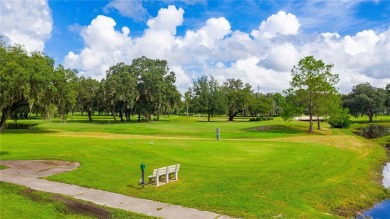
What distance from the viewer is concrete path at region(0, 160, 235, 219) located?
38.1ft

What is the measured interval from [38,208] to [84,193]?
232cm

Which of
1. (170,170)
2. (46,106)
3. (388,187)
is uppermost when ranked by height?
(46,106)

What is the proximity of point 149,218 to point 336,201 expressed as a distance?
346 inches

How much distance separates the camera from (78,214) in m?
11.2

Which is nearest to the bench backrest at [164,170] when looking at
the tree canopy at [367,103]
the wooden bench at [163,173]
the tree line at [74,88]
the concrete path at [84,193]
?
the wooden bench at [163,173]

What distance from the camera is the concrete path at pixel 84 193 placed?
38.1 feet

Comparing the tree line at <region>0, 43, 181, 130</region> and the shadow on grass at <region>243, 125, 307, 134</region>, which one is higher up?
the tree line at <region>0, 43, 181, 130</region>

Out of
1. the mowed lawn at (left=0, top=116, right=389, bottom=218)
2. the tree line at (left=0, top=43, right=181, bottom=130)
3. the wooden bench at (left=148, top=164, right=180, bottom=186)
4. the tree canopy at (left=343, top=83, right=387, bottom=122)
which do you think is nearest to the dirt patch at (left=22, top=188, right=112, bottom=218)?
the mowed lawn at (left=0, top=116, right=389, bottom=218)

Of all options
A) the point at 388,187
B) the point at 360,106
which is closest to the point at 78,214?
the point at 388,187

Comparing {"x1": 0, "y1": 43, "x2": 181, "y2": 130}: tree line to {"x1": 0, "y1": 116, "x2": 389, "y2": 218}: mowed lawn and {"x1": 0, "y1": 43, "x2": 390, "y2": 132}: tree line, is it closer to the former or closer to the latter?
{"x1": 0, "y1": 43, "x2": 390, "y2": 132}: tree line

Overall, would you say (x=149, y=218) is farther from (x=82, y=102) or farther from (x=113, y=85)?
(x=82, y=102)

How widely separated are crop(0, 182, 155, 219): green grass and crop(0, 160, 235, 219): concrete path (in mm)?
622

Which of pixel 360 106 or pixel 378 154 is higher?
pixel 360 106

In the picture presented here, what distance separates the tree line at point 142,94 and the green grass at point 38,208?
31.6m
